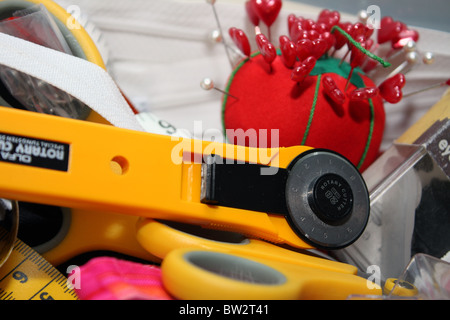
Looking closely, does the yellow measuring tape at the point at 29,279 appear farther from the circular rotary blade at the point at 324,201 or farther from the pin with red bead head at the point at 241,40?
the pin with red bead head at the point at 241,40

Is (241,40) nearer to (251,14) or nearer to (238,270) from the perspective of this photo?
(251,14)

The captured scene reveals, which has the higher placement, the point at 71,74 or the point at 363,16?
the point at 363,16

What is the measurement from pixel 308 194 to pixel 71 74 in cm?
33

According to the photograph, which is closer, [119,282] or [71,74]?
[119,282]

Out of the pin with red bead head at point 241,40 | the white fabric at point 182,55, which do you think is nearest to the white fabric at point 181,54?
the white fabric at point 182,55

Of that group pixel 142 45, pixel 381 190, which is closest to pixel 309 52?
pixel 381 190

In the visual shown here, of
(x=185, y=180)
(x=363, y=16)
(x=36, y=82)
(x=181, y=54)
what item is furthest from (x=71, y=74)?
(x=363, y=16)

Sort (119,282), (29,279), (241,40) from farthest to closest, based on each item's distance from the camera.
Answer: (241,40), (29,279), (119,282)

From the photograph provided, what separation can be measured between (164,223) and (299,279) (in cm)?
17

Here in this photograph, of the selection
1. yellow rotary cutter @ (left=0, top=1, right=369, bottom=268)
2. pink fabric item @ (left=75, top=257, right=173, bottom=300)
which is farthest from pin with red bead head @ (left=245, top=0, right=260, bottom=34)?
pink fabric item @ (left=75, top=257, right=173, bottom=300)

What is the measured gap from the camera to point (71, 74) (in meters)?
0.56

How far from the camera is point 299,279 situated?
0.44 meters

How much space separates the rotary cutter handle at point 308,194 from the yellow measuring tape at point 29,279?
0.22 m

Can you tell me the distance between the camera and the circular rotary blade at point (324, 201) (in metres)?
0.54
